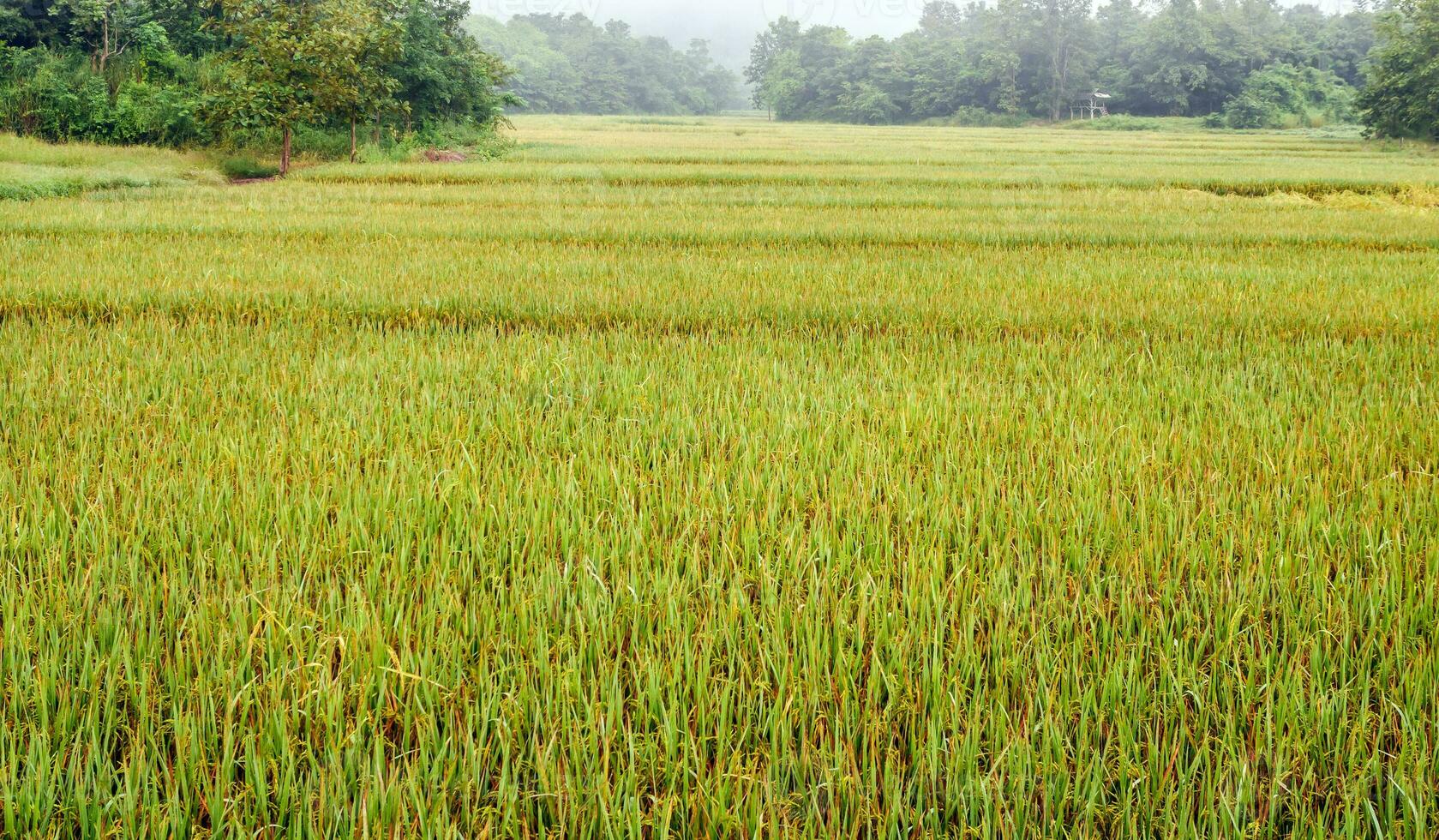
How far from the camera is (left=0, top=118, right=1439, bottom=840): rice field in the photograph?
1.23 metres

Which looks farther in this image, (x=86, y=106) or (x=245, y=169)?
(x=245, y=169)

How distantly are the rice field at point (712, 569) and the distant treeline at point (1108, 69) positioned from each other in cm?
5825

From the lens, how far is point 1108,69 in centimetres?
6384

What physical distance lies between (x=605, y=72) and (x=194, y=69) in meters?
81.3

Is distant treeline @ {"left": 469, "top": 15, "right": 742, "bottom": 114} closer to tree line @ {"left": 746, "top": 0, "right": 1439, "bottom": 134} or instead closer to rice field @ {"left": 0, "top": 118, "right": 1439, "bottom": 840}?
tree line @ {"left": 746, "top": 0, "right": 1439, "bottom": 134}

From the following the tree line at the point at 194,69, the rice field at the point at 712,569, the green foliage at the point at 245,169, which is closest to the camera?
the rice field at the point at 712,569

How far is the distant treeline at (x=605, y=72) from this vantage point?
9050 centimetres

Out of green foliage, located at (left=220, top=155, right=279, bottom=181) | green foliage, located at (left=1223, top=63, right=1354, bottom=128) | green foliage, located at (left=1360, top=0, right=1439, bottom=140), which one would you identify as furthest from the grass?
green foliage, located at (left=1223, top=63, right=1354, bottom=128)

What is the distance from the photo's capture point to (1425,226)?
977 centimetres

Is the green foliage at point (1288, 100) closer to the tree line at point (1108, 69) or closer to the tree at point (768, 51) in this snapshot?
the tree line at point (1108, 69)

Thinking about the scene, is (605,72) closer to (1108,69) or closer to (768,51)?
(768,51)

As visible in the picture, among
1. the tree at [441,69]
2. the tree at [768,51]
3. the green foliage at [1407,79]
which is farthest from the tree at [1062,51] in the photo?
the tree at [441,69]

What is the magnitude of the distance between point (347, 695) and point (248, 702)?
14 centimetres

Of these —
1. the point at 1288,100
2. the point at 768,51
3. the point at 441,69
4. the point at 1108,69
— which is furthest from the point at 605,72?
the point at 441,69
